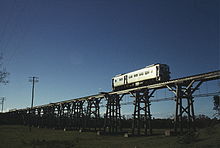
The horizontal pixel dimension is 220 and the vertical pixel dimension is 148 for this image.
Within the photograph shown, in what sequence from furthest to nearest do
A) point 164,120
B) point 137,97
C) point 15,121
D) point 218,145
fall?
point 15,121 < point 164,120 < point 137,97 < point 218,145

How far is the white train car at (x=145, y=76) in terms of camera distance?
25.8 metres

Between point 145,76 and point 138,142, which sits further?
point 145,76

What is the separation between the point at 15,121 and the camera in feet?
286

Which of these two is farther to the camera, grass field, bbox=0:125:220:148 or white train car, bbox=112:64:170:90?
white train car, bbox=112:64:170:90

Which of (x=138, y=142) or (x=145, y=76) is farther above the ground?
(x=145, y=76)

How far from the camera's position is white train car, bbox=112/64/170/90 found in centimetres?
2583

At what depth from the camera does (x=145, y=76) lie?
27625 mm

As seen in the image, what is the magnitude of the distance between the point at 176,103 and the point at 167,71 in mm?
8221

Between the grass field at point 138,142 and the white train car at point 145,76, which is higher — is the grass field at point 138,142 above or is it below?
below

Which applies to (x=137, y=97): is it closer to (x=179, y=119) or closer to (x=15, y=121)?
(x=179, y=119)

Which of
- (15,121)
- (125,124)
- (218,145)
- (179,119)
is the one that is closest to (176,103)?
(179,119)

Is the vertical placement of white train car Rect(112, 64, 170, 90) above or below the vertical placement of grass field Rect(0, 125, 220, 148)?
above

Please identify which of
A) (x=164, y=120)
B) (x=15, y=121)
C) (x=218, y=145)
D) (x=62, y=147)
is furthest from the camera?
(x=15, y=121)

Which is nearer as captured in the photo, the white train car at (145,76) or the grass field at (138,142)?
the grass field at (138,142)
